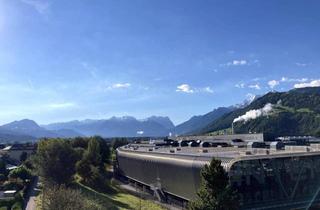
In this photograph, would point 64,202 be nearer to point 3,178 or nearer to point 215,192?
point 215,192

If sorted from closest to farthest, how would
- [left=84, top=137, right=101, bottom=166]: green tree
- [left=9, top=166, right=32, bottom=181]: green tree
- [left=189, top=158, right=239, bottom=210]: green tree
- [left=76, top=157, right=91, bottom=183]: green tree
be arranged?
[left=189, top=158, right=239, bottom=210]: green tree
[left=9, top=166, right=32, bottom=181]: green tree
[left=76, top=157, right=91, bottom=183]: green tree
[left=84, top=137, right=101, bottom=166]: green tree

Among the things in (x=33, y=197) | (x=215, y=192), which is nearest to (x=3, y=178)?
(x=33, y=197)

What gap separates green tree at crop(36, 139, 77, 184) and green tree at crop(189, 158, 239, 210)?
5542cm

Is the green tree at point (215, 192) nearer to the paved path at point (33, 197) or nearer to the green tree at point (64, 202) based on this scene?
the green tree at point (64, 202)

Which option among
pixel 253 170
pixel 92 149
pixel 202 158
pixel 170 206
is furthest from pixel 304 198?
pixel 92 149

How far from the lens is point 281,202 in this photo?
67062mm

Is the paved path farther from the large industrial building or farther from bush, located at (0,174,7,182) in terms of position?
the large industrial building

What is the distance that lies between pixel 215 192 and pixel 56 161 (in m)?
57.7

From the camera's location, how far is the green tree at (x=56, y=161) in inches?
3784

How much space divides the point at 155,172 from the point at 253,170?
34.3 metres

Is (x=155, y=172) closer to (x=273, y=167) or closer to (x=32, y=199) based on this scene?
(x=32, y=199)

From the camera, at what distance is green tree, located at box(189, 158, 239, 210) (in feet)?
154

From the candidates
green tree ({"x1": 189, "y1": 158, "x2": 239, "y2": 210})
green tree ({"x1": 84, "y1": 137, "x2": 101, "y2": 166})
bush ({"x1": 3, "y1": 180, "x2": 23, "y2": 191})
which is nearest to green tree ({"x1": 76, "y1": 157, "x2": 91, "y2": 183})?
green tree ({"x1": 84, "y1": 137, "x2": 101, "y2": 166})

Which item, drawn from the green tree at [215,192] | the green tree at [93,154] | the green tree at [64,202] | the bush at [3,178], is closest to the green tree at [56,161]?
the bush at [3,178]
